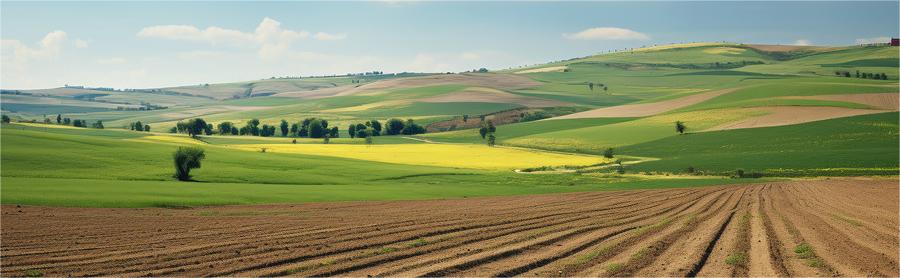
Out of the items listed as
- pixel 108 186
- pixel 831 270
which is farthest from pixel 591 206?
pixel 108 186

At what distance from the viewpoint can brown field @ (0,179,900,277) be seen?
19344 mm

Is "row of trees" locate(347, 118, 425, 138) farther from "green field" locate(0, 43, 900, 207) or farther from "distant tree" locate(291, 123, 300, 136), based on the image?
"distant tree" locate(291, 123, 300, 136)

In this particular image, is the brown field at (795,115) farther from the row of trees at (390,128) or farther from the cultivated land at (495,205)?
the row of trees at (390,128)

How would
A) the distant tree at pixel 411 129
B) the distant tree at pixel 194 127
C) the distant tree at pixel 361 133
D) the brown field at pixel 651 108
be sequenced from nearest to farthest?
the distant tree at pixel 194 127, the brown field at pixel 651 108, the distant tree at pixel 361 133, the distant tree at pixel 411 129

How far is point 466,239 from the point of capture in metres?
24.5

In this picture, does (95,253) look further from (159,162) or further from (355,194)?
(159,162)

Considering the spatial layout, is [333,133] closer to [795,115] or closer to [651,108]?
[651,108]

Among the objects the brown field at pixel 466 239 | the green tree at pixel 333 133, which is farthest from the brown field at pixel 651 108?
the brown field at pixel 466 239

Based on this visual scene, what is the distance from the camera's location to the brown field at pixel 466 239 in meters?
19.3

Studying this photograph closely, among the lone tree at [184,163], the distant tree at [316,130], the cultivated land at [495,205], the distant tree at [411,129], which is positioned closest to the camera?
the cultivated land at [495,205]

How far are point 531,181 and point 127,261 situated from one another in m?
41.8

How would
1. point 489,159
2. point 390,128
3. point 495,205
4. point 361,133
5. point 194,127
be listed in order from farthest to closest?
point 390,128 < point 361,133 < point 194,127 < point 489,159 < point 495,205

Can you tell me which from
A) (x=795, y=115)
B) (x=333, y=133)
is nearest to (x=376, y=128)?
(x=333, y=133)

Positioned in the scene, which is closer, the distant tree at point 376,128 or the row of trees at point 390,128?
the row of trees at point 390,128
